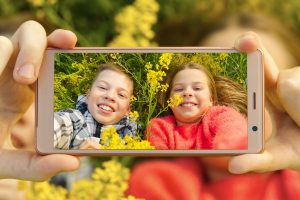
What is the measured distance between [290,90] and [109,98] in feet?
0.80

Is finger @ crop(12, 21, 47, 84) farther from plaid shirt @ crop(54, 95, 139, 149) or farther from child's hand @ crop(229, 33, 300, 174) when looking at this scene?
child's hand @ crop(229, 33, 300, 174)

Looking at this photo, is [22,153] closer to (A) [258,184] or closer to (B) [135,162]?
(A) [258,184]

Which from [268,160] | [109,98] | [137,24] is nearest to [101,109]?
[109,98]

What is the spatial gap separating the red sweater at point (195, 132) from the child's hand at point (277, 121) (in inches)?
1.7

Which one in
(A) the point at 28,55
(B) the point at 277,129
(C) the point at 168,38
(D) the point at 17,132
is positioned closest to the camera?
(A) the point at 28,55

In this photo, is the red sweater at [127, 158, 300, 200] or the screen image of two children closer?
the screen image of two children

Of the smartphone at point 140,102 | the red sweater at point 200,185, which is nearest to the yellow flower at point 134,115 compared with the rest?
the smartphone at point 140,102

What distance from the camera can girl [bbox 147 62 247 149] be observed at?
1.02 metres

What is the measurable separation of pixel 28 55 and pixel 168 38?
4.65ft

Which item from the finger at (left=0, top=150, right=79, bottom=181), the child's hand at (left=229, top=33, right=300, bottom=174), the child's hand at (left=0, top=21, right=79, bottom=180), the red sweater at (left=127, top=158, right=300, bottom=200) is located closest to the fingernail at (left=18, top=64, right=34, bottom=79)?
the child's hand at (left=0, top=21, right=79, bottom=180)

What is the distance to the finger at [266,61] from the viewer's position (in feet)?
3.33

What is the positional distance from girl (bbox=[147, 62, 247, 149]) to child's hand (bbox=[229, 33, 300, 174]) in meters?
0.04

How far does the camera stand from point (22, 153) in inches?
41.5

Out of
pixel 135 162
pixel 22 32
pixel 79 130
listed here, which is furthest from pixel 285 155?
pixel 135 162
